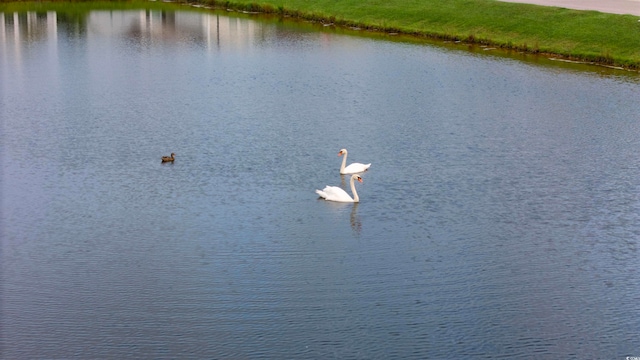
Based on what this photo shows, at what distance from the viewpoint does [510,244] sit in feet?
64.1

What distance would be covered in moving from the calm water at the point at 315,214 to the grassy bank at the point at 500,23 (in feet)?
10.2

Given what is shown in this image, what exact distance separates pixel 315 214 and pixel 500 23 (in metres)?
25.8

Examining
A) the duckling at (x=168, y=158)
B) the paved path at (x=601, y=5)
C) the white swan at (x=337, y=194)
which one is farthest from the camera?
the paved path at (x=601, y=5)

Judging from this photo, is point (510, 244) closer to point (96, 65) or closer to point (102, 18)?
point (96, 65)

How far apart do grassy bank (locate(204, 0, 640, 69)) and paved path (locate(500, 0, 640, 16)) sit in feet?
4.27

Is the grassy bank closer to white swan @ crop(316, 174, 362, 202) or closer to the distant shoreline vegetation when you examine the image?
the distant shoreline vegetation

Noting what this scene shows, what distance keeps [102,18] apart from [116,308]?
37.2 metres

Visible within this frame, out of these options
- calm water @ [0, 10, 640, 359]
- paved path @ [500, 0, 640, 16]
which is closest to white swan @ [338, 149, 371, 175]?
calm water @ [0, 10, 640, 359]

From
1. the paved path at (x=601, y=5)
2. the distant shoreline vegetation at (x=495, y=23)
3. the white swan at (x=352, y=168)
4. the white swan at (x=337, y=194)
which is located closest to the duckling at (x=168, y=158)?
the white swan at (x=352, y=168)

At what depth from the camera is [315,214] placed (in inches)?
827

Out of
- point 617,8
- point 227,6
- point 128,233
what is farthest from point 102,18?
point 128,233

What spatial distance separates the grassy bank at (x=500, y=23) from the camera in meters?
39.9

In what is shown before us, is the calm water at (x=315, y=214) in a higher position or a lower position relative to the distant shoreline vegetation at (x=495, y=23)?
lower

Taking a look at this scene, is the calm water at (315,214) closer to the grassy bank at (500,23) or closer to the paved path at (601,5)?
the grassy bank at (500,23)
